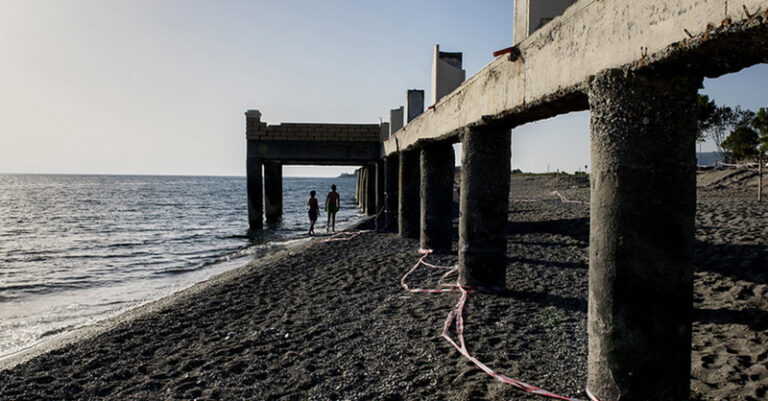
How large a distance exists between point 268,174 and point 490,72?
1823cm

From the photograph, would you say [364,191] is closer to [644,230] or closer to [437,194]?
[437,194]

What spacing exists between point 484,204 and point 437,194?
3423 mm

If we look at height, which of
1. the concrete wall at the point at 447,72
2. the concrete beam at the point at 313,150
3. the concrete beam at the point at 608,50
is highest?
the concrete wall at the point at 447,72

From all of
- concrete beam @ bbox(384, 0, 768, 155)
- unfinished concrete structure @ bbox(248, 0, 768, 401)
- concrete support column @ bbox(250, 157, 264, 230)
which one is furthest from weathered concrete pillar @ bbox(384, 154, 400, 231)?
unfinished concrete structure @ bbox(248, 0, 768, 401)

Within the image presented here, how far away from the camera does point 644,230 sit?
300 cm

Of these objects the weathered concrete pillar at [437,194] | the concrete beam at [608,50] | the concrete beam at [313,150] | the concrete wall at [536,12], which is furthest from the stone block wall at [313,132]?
the concrete wall at [536,12]

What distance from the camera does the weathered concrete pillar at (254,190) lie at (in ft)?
62.1

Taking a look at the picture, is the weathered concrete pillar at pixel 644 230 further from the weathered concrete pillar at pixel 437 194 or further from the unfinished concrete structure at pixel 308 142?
the unfinished concrete structure at pixel 308 142

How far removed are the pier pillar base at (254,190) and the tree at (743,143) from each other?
118 ft

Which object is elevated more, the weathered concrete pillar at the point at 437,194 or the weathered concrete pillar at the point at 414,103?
the weathered concrete pillar at the point at 414,103

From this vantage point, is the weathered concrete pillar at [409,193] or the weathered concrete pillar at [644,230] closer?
the weathered concrete pillar at [644,230]

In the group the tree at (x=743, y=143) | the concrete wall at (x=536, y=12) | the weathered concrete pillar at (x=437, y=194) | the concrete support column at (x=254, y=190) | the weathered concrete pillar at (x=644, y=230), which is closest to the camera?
the weathered concrete pillar at (x=644, y=230)

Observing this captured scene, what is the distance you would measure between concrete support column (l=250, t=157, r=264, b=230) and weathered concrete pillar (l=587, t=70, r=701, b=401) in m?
16.9

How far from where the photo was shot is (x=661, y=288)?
2.99 metres
